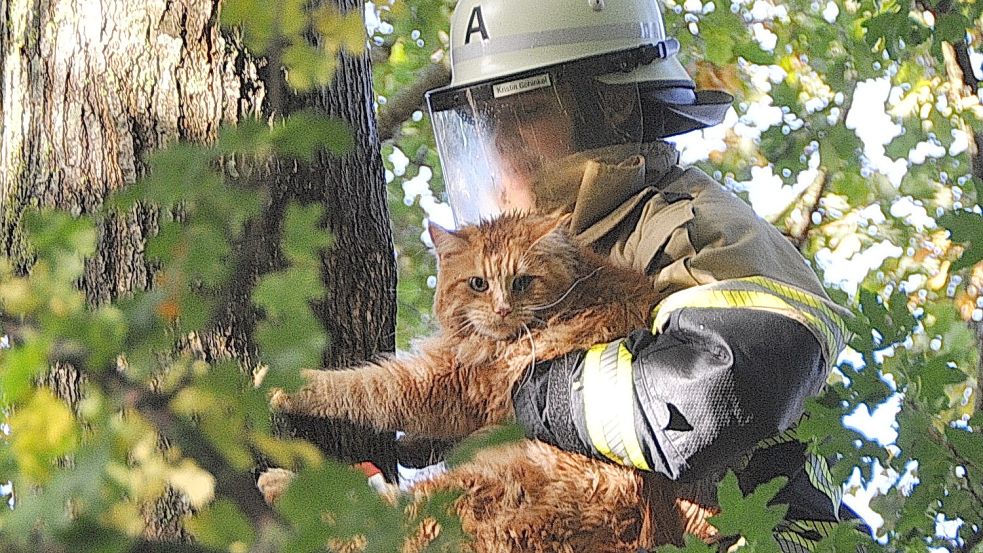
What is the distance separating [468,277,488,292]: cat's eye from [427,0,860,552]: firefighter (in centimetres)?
18

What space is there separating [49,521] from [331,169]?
1.51m

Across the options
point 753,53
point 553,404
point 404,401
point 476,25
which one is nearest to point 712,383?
point 553,404

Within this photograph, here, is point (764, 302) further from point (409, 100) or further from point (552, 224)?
point (409, 100)

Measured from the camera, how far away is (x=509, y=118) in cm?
234

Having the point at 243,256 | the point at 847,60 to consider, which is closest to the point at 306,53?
the point at 243,256

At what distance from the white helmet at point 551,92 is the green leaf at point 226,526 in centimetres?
159

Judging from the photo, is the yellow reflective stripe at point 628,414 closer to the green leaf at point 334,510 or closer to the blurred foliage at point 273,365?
the blurred foliage at point 273,365

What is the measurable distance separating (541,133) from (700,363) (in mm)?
673

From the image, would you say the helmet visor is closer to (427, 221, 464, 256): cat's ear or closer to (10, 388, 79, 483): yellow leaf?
(427, 221, 464, 256): cat's ear

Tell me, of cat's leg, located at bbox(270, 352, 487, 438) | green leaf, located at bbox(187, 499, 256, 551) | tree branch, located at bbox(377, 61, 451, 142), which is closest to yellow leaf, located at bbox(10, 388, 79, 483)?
green leaf, located at bbox(187, 499, 256, 551)

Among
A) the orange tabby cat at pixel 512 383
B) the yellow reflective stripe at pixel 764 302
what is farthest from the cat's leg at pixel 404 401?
the yellow reflective stripe at pixel 764 302

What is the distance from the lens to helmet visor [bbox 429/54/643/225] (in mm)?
2270

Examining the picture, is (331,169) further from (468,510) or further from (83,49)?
(468,510)

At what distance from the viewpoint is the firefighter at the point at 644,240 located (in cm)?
185
